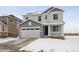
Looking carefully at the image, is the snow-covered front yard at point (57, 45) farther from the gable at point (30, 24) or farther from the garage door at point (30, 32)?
the gable at point (30, 24)

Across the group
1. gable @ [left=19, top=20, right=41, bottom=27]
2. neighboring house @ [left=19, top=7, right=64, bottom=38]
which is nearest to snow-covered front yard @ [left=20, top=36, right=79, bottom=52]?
neighboring house @ [left=19, top=7, right=64, bottom=38]

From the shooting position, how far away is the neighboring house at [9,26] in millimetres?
3646

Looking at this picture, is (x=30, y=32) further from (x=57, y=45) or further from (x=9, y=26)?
(x=57, y=45)

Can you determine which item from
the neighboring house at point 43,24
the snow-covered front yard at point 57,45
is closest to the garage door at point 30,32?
the neighboring house at point 43,24

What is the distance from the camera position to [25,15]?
3.71m

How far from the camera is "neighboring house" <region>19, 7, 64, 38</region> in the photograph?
11.9 ft

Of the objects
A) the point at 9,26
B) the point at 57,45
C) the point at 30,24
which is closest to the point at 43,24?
the point at 30,24

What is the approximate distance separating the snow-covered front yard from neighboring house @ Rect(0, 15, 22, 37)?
0.30m

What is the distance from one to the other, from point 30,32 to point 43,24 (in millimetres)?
240

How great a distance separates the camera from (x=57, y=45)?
3.66m
